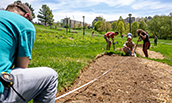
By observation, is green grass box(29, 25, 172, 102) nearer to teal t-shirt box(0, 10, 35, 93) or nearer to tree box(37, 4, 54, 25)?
teal t-shirt box(0, 10, 35, 93)

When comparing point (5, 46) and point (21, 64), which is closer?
point (5, 46)

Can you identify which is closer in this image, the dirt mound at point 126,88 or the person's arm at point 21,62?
the person's arm at point 21,62

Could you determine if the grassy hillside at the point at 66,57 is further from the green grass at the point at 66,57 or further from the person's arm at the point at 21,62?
the person's arm at the point at 21,62

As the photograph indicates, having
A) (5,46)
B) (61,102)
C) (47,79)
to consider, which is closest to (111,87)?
(61,102)

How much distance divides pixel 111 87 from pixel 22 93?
288cm

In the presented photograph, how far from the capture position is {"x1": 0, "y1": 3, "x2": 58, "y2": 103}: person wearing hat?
1188 mm

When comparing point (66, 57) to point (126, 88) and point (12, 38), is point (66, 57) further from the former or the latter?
point (12, 38)

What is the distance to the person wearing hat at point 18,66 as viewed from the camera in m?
1.19

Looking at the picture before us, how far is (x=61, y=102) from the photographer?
2773mm

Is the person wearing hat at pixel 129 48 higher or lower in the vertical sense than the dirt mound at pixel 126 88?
higher

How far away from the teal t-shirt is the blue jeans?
102 millimetres

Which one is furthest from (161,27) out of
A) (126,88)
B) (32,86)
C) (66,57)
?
(32,86)

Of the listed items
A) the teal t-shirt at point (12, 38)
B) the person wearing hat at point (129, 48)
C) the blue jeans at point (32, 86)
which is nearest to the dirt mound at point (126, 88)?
the blue jeans at point (32, 86)

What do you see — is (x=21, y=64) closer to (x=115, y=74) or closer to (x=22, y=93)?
(x=22, y=93)
